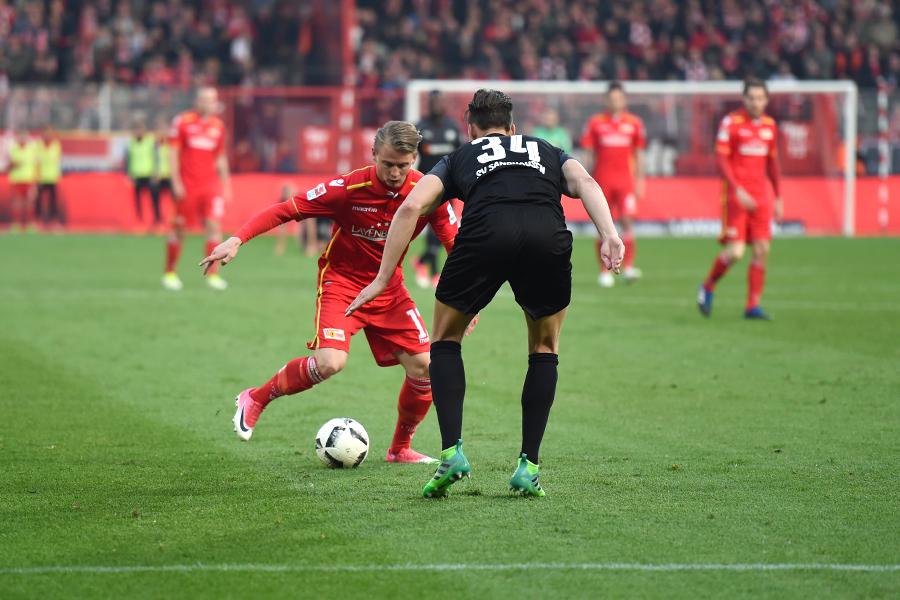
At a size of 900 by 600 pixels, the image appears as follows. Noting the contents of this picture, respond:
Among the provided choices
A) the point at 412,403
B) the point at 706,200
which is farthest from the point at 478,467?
the point at 706,200

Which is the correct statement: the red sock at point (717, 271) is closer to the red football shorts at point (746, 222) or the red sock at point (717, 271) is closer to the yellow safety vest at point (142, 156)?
the red football shorts at point (746, 222)

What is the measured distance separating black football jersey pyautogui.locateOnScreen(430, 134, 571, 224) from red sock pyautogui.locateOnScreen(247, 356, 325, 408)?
1.52 meters

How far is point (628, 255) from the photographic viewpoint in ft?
60.6

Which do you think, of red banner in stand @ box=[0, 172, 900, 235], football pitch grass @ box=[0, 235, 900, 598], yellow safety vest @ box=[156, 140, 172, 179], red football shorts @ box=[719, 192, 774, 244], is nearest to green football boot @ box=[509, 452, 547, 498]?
football pitch grass @ box=[0, 235, 900, 598]

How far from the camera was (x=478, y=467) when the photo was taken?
720 cm

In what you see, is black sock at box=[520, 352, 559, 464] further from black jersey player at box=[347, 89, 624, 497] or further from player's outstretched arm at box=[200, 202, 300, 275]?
player's outstretched arm at box=[200, 202, 300, 275]

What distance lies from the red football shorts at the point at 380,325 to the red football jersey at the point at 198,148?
417 inches

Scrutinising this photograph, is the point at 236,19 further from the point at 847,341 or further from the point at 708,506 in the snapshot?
the point at 708,506

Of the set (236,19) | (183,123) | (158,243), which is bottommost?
(158,243)

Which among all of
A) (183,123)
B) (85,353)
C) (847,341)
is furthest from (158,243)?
(847,341)

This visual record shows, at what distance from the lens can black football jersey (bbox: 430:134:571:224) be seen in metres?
6.30

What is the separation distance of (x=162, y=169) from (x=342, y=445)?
838 inches

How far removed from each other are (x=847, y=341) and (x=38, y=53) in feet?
77.4

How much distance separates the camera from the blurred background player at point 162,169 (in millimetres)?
27625
